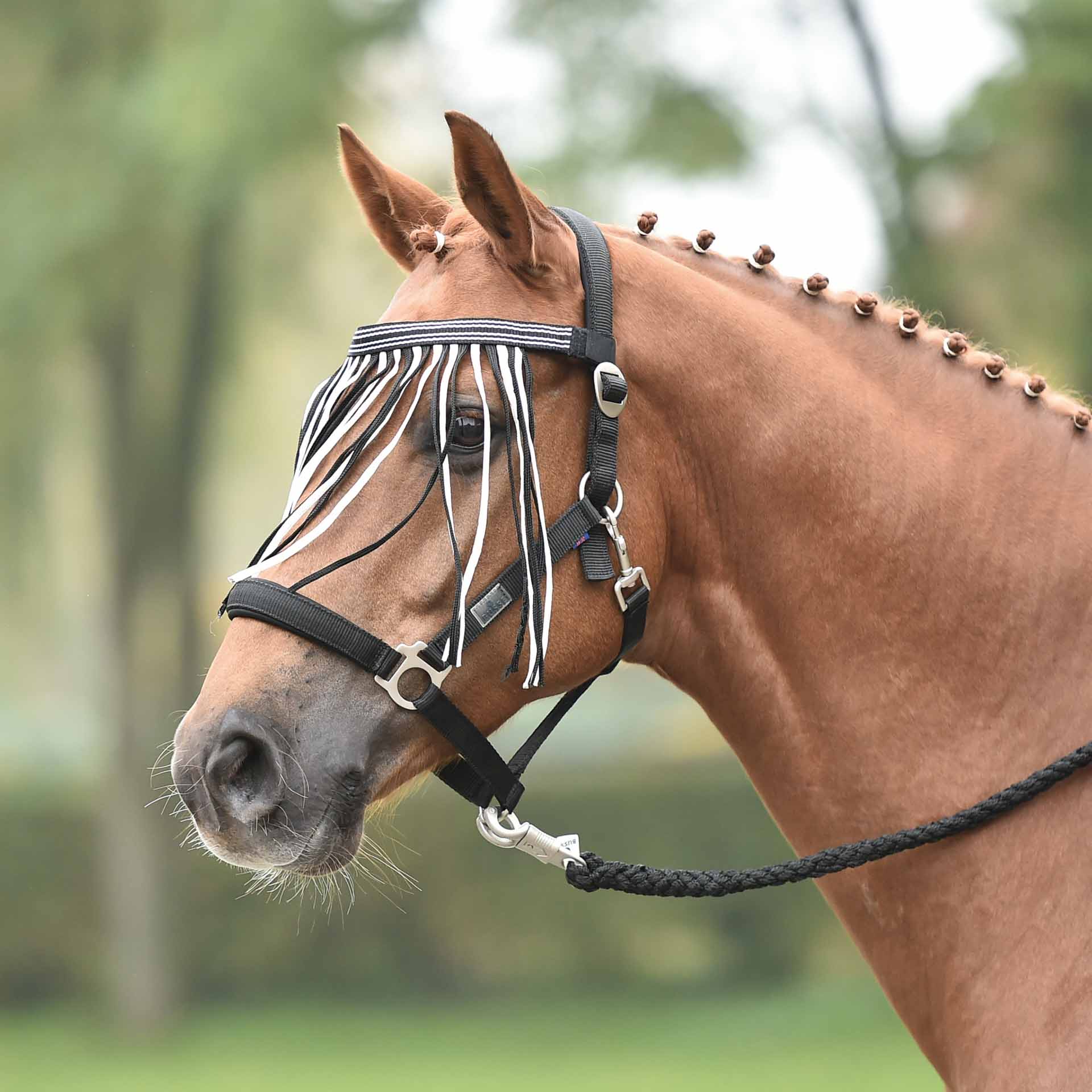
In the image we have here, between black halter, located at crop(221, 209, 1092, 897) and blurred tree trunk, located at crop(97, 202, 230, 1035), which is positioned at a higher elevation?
black halter, located at crop(221, 209, 1092, 897)

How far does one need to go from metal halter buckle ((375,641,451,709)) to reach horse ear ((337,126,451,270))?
2.97 ft

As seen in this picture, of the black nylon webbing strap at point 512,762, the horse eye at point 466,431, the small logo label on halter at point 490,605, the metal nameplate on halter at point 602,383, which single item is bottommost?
the black nylon webbing strap at point 512,762

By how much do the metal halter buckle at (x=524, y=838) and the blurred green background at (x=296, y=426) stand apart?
24.3 ft

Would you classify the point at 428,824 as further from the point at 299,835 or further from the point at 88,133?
the point at 299,835

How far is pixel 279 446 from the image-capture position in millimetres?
14602

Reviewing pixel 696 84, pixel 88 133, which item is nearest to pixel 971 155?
pixel 696 84

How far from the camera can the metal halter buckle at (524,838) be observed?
2.49 metres

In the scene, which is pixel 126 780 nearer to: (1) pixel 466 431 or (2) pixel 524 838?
(2) pixel 524 838

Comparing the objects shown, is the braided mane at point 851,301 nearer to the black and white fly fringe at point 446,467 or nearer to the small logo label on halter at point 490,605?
the black and white fly fringe at point 446,467

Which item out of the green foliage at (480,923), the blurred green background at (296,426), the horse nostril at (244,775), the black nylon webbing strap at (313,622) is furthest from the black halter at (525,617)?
the green foliage at (480,923)

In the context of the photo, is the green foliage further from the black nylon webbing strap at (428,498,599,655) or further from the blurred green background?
the black nylon webbing strap at (428,498,599,655)

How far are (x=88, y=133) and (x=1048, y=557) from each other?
10.3 m

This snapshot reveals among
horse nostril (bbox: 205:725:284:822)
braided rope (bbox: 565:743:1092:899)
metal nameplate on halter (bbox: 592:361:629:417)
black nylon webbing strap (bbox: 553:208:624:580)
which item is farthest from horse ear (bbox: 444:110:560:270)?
braided rope (bbox: 565:743:1092:899)

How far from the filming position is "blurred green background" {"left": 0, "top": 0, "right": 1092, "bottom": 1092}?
9312 mm
